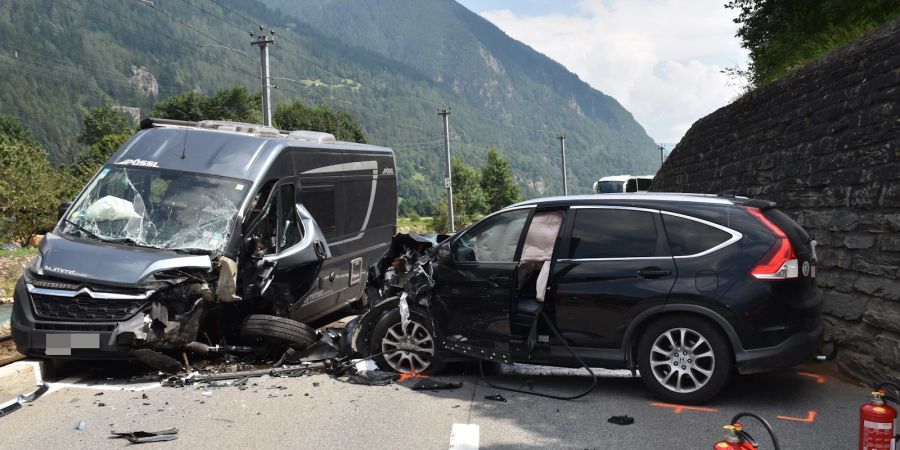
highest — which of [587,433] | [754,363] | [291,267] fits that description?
[291,267]

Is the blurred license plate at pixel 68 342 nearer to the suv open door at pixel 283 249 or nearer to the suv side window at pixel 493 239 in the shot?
the suv open door at pixel 283 249

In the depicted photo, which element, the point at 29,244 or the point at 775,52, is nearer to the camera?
the point at 775,52

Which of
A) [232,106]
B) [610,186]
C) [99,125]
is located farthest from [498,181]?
[99,125]

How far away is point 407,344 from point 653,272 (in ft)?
8.35

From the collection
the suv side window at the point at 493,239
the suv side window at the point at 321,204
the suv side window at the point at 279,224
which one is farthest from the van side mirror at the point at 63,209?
the suv side window at the point at 493,239

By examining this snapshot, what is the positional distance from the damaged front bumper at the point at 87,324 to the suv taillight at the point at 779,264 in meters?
5.34

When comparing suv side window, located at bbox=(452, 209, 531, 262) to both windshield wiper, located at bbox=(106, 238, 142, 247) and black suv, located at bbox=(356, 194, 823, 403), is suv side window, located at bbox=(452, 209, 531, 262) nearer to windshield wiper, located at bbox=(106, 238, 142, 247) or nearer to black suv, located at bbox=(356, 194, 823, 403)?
black suv, located at bbox=(356, 194, 823, 403)

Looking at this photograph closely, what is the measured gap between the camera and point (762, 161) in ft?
36.7

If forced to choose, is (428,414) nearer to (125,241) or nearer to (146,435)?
(146,435)

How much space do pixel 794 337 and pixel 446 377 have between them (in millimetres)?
3201

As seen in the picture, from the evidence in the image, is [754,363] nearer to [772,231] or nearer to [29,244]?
[772,231]

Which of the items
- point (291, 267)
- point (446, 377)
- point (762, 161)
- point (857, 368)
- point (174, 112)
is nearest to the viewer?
point (857, 368)

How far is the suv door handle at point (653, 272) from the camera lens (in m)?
6.36

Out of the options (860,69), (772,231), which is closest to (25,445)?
(772,231)
